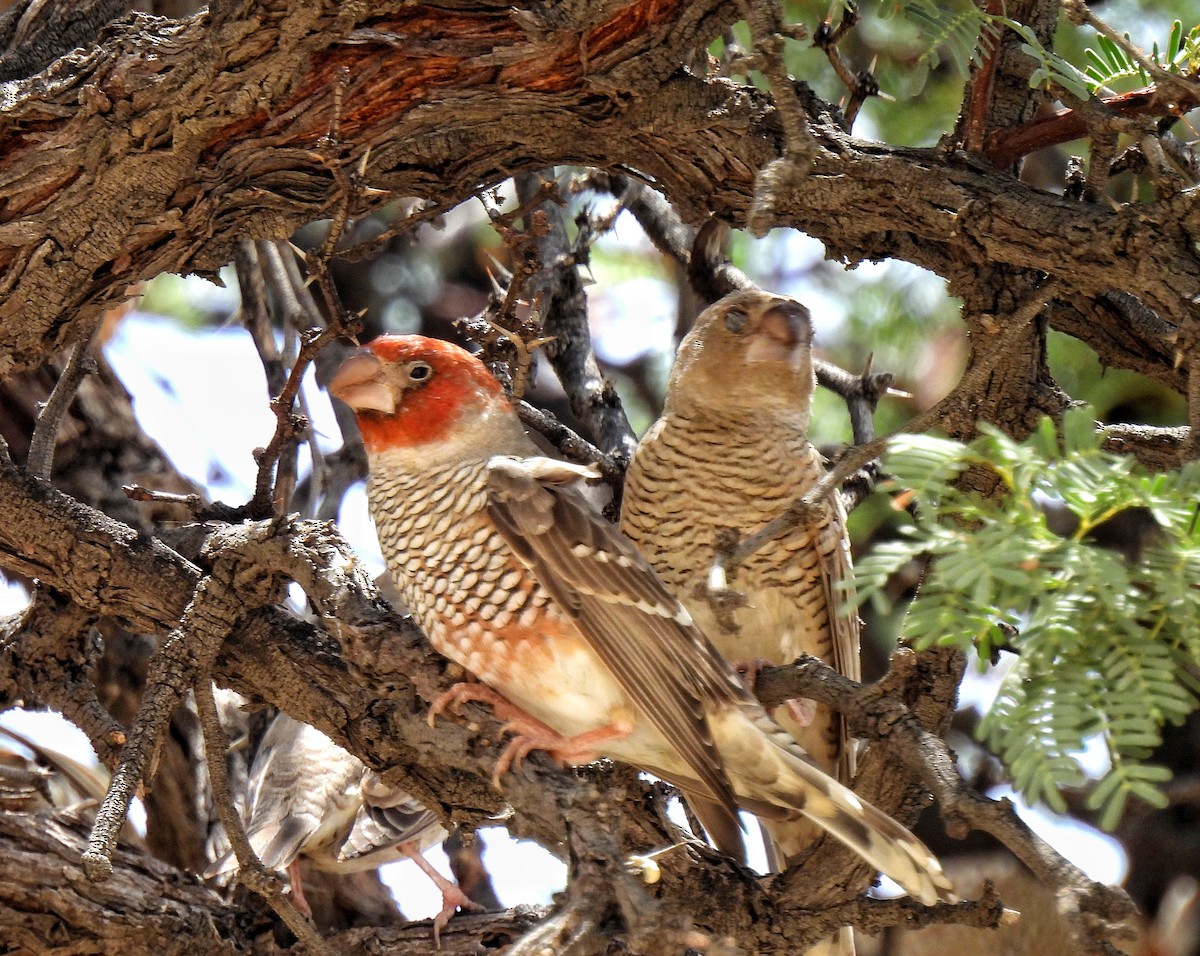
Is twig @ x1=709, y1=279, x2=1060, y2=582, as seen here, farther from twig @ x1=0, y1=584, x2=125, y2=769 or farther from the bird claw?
twig @ x1=0, y1=584, x2=125, y2=769

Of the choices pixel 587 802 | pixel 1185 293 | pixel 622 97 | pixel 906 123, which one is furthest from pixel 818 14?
pixel 587 802

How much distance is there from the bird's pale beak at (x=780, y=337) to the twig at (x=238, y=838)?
70.8 inches

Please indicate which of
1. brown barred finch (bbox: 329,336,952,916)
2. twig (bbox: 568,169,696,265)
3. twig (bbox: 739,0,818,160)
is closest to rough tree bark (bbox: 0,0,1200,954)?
brown barred finch (bbox: 329,336,952,916)

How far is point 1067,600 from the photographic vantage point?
1.87 meters

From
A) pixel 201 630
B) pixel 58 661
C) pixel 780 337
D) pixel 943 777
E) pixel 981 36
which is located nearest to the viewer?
pixel 943 777

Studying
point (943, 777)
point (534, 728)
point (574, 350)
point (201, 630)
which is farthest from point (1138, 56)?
point (201, 630)

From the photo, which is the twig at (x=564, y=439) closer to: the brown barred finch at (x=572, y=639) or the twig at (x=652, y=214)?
the brown barred finch at (x=572, y=639)

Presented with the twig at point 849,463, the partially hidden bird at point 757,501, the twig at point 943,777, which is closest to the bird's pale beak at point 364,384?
the partially hidden bird at point 757,501

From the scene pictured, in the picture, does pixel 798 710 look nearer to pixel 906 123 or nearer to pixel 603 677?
pixel 603 677

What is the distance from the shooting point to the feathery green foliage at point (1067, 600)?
6.03 ft

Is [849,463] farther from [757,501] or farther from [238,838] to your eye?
[238,838]

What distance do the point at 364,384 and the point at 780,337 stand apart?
1231 millimetres

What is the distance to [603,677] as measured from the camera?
3082 mm

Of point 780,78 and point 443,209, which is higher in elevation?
point 780,78
